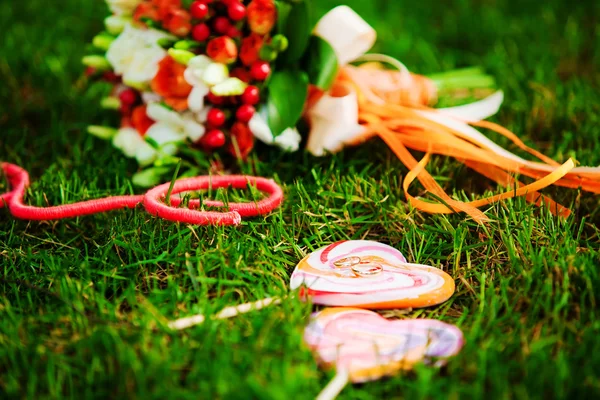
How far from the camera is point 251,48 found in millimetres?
1686

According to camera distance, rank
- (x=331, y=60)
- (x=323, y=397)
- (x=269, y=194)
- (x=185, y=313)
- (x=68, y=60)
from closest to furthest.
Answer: (x=323, y=397)
(x=185, y=313)
(x=269, y=194)
(x=331, y=60)
(x=68, y=60)

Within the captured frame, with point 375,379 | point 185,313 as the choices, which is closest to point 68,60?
point 185,313

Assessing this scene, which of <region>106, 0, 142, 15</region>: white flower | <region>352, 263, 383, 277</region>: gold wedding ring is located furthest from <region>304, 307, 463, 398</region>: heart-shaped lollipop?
<region>106, 0, 142, 15</region>: white flower

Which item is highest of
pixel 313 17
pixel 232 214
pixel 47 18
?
pixel 313 17

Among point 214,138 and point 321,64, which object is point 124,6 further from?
point 321,64

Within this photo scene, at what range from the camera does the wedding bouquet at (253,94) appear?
1.66 metres

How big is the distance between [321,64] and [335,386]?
97cm

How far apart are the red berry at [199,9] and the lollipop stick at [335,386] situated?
0.99 m

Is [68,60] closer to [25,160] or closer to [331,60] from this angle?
[25,160]

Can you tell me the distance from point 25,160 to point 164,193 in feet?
2.08

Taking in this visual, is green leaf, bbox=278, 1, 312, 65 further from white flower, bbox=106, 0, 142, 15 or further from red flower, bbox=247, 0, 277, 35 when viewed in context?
white flower, bbox=106, 0, 142, 15

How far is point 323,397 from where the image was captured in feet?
3.39

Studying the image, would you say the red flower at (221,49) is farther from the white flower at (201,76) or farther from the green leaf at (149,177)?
the green leaf at (149,177)

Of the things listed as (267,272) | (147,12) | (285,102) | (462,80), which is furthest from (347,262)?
(462,80)
